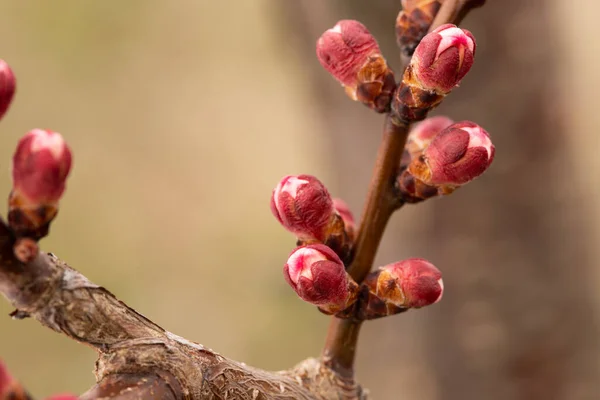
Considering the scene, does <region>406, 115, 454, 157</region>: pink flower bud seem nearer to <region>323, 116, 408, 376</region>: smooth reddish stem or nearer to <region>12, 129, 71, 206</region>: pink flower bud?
<region>323, 116, 408, 376</region>: smooth reddish stem

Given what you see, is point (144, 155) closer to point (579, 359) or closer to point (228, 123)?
point (228, 123)

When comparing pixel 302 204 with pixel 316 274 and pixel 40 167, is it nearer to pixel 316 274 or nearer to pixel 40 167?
pixel 316 274

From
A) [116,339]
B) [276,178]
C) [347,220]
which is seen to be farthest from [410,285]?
[276,178]

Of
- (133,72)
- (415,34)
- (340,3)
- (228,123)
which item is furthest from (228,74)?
(415,34)

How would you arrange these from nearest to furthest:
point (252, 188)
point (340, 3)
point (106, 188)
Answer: point (340, 3) < point (106, 188) < point (252, 188)

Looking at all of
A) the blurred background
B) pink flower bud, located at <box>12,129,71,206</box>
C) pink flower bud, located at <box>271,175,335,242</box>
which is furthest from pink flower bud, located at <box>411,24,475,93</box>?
the blurred background

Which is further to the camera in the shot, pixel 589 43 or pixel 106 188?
pixel 106 188
